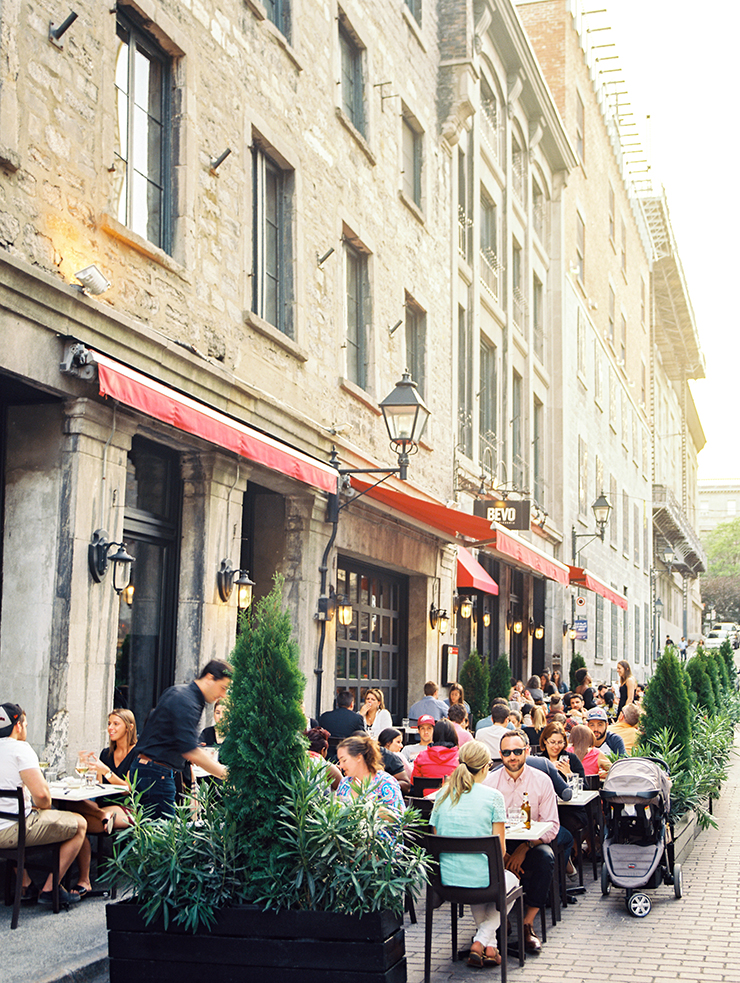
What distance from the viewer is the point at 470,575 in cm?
1936

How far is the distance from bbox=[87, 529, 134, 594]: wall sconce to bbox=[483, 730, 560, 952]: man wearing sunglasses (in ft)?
11.1

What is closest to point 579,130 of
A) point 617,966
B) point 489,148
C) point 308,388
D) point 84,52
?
point 489,148

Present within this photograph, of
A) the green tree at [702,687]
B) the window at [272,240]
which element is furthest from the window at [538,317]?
the window at [272,240]

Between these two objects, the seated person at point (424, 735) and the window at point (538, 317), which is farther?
the window at point (538, 317)

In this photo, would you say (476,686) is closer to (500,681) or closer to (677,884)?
(500,681)

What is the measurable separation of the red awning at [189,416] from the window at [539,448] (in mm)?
17673

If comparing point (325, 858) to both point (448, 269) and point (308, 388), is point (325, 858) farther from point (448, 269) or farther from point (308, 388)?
point (448, 269)

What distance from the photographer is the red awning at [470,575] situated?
1911 cm

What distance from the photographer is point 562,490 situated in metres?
29.2

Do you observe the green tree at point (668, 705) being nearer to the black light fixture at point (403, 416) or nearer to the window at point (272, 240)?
the black light fixture at point (403, 416)

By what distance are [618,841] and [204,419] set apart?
4571 mm

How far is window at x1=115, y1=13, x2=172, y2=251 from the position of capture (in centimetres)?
1008

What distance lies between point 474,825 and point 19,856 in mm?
2696

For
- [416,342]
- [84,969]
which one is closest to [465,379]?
[416,342]
